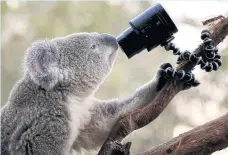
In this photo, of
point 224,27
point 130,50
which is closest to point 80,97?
point 130,50

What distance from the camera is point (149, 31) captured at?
5.77ft

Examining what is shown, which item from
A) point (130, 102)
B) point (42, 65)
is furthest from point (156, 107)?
point (42, 65)

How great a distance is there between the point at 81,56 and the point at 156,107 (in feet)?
1.66

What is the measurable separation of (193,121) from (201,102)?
18 centimetres

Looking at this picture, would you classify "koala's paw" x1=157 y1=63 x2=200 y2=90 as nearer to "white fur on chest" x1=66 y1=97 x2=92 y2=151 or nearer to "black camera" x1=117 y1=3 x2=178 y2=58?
"black camera" x1=117 y1=3 x2=178 y2=58

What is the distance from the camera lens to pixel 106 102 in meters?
2.13

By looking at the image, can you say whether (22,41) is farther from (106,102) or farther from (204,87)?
(106,102)

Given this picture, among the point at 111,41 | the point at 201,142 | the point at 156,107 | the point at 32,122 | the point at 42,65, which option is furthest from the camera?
the point at 111,41

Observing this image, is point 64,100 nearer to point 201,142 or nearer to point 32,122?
point 32,122

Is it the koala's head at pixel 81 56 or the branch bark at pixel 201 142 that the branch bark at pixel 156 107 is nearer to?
the branch bark at pixel 201 142

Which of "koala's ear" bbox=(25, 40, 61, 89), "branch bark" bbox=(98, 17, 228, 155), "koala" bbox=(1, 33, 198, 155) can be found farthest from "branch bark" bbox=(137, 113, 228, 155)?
"koala's ear" bbox=(25, 40, 61, 89)

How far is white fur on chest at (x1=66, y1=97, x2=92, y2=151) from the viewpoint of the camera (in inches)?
74.3

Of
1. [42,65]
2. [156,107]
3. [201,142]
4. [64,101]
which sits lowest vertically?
[201,142]

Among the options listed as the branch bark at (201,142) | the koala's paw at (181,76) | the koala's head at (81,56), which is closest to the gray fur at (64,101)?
the koala's head at (81,56)
